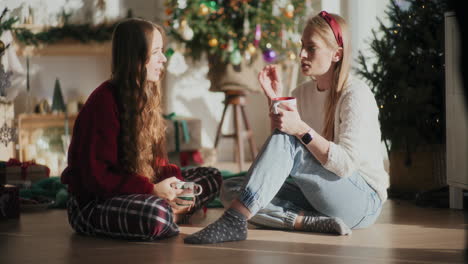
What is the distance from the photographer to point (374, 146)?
2010mm

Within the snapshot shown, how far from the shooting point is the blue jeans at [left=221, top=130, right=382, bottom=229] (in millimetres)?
1795

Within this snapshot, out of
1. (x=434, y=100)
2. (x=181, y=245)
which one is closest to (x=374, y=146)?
(x=181, y=245)

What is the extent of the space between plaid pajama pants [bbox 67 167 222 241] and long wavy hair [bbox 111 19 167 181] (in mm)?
111

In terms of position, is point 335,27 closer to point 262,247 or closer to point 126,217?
point 262,247

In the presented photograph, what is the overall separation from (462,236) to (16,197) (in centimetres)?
166

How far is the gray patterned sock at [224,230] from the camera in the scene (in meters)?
1.83

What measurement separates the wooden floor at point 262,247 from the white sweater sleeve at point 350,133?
0.75 ft

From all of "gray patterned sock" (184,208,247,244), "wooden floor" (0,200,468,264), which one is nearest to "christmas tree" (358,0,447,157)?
"wooden floor" (0,200,468,264)

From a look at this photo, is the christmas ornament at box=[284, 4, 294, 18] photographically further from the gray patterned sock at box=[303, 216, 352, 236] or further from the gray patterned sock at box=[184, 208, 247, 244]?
the gray patterned sock at box=[184, 208, 247, 244]

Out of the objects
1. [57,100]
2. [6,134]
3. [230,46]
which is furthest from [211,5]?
[6,134]

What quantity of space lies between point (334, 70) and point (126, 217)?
2.68ft

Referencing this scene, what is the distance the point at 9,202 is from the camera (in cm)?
248

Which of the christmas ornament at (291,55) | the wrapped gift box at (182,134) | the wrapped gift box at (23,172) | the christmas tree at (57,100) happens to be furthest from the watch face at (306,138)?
the christmas tree at (57,100)

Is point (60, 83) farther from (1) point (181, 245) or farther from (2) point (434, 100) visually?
(1) point (181, 245)
